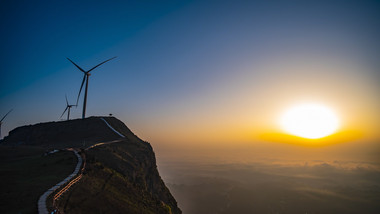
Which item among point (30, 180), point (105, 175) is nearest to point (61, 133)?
point (105, 175)

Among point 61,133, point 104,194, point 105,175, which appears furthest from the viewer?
point 61,133

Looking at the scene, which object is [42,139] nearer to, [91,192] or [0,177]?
[0,177]

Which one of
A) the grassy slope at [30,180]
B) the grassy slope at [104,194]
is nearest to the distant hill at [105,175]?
the grassy slope at [104,194]

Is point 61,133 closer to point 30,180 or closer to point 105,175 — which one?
point 105,175

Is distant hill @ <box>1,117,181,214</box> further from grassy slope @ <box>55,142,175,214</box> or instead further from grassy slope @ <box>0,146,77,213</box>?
grassy slope @ <box>0,146,77,213</box>

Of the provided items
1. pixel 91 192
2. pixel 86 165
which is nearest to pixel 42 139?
pixel 86 165
